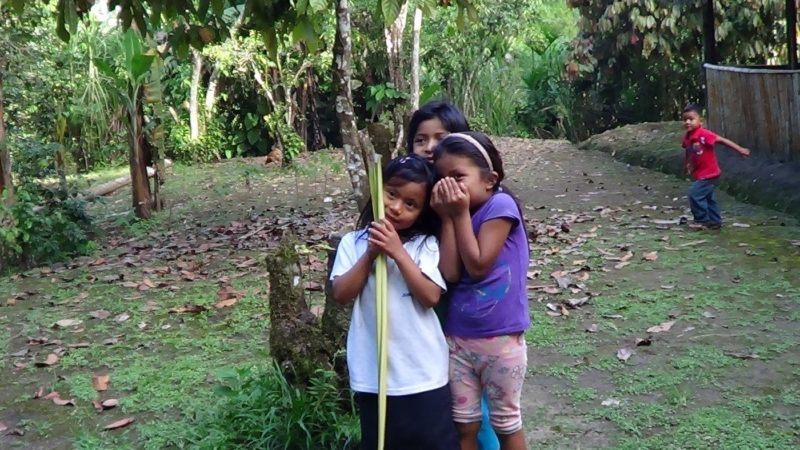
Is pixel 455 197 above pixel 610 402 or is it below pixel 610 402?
above

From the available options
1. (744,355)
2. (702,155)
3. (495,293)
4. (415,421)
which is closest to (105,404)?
(415,421)

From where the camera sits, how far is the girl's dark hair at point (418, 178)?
269 cm

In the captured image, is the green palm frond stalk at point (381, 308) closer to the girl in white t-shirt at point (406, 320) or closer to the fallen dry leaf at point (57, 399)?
the girl in white t-shirt at point (406, 320)

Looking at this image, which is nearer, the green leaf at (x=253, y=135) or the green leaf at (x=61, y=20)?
the green leaf at (x=61, y=20)

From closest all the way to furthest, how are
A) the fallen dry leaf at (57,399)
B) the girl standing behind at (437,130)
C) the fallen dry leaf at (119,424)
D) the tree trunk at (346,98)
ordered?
the girl standing behind at (437,130)
the fallen dry leaf at (119,424)
the fallen dry leaf at (57,399)
the tree trunk at (346,98)

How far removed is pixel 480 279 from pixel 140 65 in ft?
26.1

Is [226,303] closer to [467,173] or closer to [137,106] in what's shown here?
[467,173]

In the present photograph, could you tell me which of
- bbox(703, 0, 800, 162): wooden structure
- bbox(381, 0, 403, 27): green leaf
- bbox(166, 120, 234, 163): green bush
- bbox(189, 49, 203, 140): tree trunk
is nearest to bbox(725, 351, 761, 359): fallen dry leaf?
bbox(381, 0, 403, 27): green leaf

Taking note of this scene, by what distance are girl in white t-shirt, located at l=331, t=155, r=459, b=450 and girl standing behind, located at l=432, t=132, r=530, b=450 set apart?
7 centimetres

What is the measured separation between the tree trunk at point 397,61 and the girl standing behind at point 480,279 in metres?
8.59

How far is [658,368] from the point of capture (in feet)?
15.7

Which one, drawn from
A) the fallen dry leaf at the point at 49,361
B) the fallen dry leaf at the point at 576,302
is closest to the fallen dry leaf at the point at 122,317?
the fallen dry leaf at the point at 49,361

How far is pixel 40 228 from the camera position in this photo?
8.79m

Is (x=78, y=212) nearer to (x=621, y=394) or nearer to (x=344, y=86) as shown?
(x=344, y=86)
